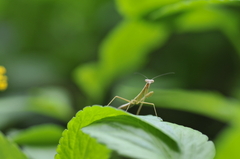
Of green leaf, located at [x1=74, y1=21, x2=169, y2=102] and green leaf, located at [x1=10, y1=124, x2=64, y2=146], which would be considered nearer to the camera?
green leaf, located at [x1=10, y1=124, x2=64, y2=146]

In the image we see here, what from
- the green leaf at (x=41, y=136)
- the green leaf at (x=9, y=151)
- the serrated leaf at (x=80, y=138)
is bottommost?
the green leaf at (x=41, y=136)

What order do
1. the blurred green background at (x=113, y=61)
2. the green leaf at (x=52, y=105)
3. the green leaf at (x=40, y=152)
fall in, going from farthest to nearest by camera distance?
the green leaf at (x=52, y=105)
the blurred green background at (x=113, y=61)
the green leaf at (x=40, y=152)

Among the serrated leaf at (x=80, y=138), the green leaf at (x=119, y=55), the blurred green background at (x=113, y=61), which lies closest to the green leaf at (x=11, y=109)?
the blurred green background at (x=113, y=61)

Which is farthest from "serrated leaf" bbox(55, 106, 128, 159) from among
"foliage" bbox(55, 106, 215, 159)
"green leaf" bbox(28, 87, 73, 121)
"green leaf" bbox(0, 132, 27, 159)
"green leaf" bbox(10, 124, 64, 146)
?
"green leaf" bbox(28, 87, 73, 121)

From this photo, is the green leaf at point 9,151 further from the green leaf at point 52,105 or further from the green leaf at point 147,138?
the green leaf at point 52,105

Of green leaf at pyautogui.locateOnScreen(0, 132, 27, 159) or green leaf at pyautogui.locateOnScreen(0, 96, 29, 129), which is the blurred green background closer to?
green leaf at pyautogui.locateOnScreen(0, 96, 29, 129)

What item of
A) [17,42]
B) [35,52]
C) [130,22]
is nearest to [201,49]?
[130,22]
